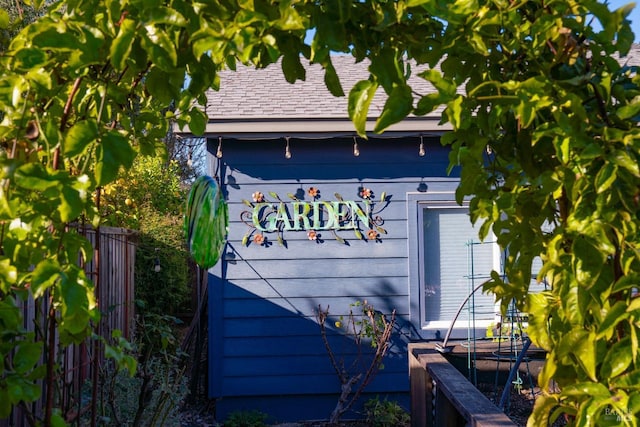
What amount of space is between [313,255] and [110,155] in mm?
4980

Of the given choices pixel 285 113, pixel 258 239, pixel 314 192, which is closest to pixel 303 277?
pixel 258 239

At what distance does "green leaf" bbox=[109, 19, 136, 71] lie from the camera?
109 cm

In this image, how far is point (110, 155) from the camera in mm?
1146

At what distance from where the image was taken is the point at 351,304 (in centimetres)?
607

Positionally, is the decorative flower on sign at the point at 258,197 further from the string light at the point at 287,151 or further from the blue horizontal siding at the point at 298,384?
the blue horizontal siding at the point at 298,384

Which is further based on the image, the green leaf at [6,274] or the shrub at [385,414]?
the shrub at [385,414]

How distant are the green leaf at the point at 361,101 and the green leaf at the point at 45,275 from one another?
0.59m

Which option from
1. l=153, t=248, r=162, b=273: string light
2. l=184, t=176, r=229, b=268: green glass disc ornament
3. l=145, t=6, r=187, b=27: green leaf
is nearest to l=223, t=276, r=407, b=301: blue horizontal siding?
l=153, t=248, r=162, b=273: string light

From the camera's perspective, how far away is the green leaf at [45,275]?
3.45 feet

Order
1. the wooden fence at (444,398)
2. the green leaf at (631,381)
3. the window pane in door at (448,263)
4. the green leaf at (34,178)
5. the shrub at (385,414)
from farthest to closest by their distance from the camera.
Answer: the window pane in door at (448,263), the shrub at (385,414), the wooden fence at (444,398), the green leaf at (631,381), the green leaf at (34,178)

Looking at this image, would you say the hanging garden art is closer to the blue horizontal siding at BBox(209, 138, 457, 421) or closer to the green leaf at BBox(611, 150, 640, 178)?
the blue horizontal siding at BBox(209, 138, 457, 421)

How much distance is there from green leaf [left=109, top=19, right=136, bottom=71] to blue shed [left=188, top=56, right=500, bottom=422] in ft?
15.8

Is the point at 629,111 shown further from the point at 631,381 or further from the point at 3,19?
the point at 3,19

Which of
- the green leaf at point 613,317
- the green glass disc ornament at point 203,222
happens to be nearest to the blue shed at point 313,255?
the green glass disc ornament at point 203,222
